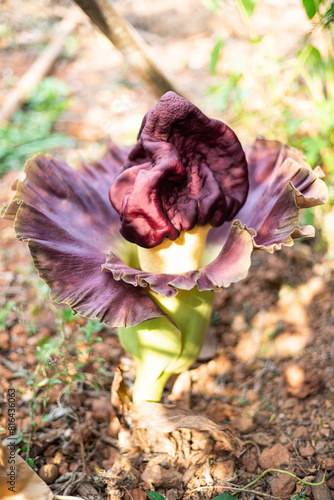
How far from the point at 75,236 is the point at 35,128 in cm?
348

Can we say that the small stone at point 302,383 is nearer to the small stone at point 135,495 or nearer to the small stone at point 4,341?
the small stone at point 135,495

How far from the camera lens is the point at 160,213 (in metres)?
1.67

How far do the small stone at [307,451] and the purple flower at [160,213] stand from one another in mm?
913

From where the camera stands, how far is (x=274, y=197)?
191cm

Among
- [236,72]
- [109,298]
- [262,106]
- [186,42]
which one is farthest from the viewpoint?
[186,42]

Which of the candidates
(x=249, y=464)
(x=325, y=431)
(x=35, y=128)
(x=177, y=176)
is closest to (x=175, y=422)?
(x=249, y=464)

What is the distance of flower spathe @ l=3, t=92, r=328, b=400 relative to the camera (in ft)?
5.35

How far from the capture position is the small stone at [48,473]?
1.83m

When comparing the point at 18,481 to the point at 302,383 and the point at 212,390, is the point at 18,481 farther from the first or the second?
the point at 302,383

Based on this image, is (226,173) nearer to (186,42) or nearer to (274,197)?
(274,197)

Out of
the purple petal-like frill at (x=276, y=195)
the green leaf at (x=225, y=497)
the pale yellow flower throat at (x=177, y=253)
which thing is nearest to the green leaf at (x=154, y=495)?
the green leaf at (x=225, y=497)

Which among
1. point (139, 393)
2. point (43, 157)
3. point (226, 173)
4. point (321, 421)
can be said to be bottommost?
point (321, 421)

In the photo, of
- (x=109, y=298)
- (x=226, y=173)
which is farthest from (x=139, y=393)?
(x=226, y=173)

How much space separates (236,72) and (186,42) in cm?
348
